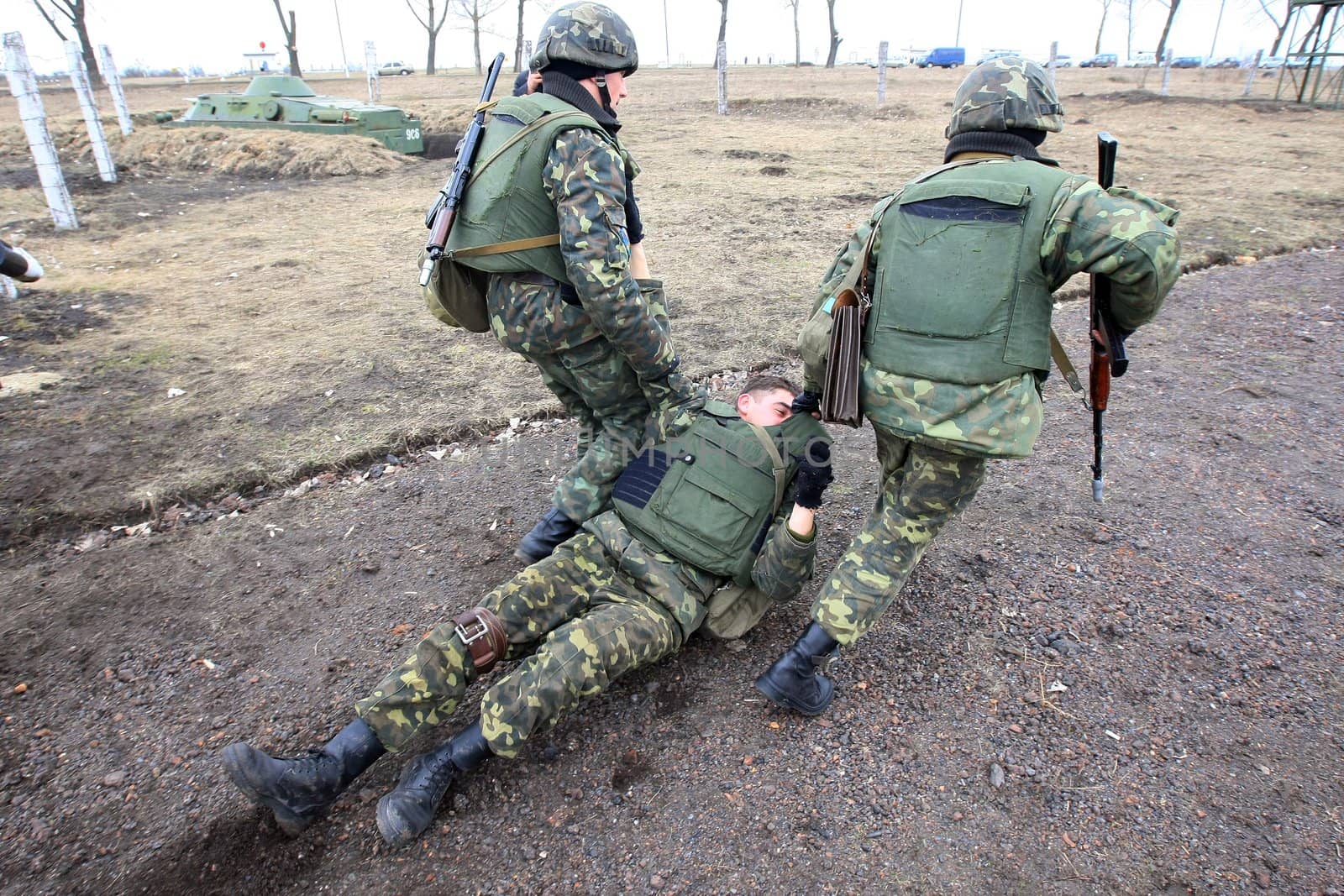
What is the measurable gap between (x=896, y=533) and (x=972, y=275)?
2.79ft

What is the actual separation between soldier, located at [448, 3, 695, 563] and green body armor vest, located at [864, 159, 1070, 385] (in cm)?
93

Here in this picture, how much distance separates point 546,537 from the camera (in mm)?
3312

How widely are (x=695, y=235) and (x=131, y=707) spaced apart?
6772 millimetres

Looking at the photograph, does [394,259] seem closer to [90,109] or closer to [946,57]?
[90,109]

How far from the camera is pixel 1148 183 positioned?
10.3 m

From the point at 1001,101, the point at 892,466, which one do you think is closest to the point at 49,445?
the point at 892,466

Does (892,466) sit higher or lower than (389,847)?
higher

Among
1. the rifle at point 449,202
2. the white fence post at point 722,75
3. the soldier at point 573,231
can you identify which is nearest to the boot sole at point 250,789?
the soldier at point 573,231

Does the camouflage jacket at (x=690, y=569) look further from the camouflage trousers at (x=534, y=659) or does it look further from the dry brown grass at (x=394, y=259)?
the dry brown grass at (x=394, y=259)

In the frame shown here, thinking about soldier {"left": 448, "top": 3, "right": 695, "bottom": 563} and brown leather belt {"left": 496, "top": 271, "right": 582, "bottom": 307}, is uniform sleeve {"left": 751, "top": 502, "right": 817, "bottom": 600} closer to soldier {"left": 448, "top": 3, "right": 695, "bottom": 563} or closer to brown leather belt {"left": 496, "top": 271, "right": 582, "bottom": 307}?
soldier {"left": 448, "top": 3, "right": 695, "bottom": 563}

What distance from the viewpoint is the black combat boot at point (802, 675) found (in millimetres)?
2479

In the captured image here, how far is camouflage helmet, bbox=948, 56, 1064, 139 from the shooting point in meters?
2.39

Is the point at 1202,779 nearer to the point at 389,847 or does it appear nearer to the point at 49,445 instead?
the point at 389,847

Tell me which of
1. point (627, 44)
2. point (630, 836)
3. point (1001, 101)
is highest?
point (627, 44)
